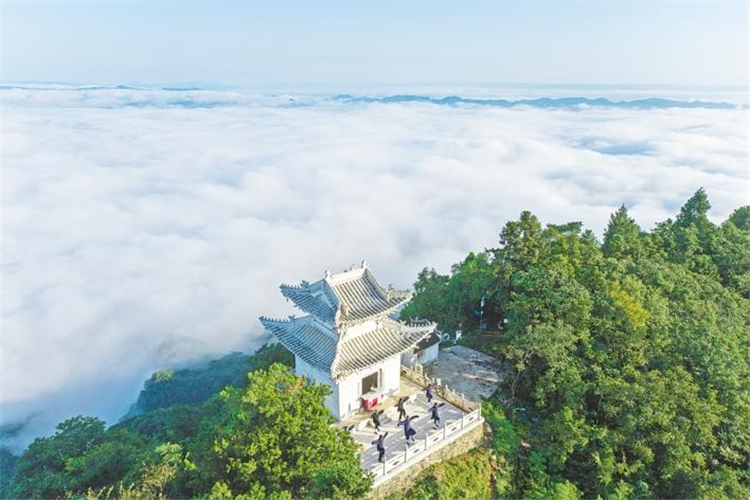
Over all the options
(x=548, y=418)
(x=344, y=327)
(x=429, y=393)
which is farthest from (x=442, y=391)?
(x=344, y=327)

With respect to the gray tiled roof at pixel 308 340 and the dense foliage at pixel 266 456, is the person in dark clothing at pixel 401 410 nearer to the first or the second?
the gray tiled roof at pixel 308 340

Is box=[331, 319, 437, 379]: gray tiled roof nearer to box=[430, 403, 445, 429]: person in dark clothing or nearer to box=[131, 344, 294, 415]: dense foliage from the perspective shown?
box=[430, 403, 445, 429]: person in dark clothing

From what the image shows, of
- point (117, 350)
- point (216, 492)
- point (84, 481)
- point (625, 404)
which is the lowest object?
point (117, 350)

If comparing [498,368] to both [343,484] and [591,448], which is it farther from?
[343,484]

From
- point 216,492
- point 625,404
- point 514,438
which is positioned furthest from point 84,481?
point 625,404

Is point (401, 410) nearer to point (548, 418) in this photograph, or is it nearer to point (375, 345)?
point (375, 345)

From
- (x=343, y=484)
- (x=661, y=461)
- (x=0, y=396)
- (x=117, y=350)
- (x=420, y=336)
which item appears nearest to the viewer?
(x=343, y=484)

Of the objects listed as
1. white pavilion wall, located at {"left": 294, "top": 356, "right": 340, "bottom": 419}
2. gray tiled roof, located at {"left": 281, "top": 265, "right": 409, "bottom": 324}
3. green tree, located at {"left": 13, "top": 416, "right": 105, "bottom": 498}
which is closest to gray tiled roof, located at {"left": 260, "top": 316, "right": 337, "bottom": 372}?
white pavilion wall, located at {"left": 294, "top": 356, "right": 340, "bottom": 419}
